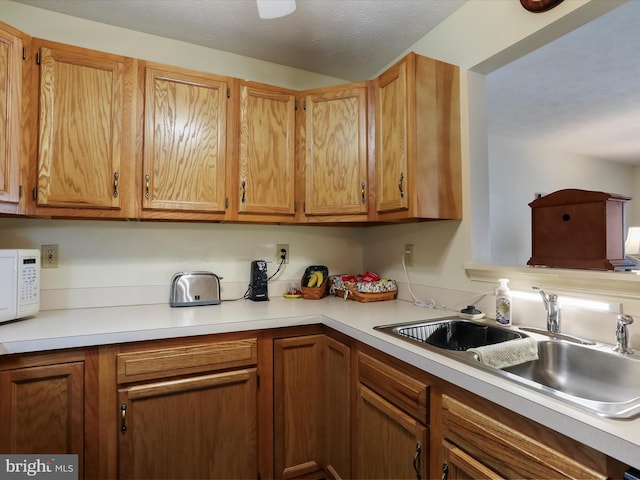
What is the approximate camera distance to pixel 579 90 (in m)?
2.71

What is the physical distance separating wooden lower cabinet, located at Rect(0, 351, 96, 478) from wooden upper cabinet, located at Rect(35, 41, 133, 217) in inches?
25.6

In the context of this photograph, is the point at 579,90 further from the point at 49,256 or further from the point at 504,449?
the point at 49,256

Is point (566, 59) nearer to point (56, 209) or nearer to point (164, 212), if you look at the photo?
point (164, 212)

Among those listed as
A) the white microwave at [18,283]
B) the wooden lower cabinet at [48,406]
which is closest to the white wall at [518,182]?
the wooden lower cabinet at [48,406]

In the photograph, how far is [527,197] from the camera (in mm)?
4121

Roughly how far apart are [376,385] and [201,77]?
166 cm

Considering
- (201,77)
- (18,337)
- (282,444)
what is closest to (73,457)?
(18,337)

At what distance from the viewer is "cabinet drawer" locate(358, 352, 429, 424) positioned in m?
1.07

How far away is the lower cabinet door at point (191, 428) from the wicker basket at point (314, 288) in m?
0.65

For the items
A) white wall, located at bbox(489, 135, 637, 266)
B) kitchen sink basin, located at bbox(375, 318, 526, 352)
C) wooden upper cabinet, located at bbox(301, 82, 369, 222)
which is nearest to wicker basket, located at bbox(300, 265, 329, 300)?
wooden upper cabinet, located at bbox(301, 82, 369, 222)

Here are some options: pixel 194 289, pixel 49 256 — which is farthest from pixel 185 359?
pixel 49 256

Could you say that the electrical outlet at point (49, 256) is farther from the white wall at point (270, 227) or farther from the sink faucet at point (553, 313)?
the sink faucet at point (553, 313)

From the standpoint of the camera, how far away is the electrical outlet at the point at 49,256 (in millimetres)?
1694

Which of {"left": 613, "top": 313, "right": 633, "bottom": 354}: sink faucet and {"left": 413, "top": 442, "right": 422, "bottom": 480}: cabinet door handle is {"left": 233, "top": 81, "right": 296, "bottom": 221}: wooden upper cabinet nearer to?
{"left": 413, "top": 442, "right": 422, "bottom": 480}: cabinet door handle
